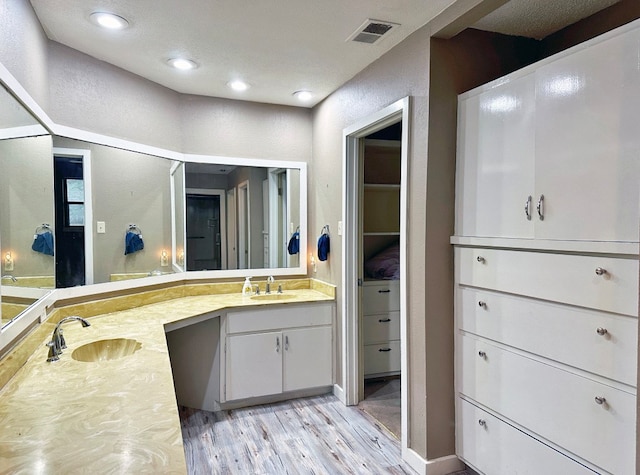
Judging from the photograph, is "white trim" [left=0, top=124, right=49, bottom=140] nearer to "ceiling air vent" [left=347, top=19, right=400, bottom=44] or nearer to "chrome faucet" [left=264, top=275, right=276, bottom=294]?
"ceiling air vent" [left=347, top=19, right=400, bottom=44]

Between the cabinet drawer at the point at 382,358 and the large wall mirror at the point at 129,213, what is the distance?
0.93 m

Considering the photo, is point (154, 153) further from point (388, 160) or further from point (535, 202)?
point (535, 202)

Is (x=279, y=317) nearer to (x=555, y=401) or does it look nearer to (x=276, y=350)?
(x=276, y=350)

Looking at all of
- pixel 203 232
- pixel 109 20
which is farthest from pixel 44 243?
pixel 203 232

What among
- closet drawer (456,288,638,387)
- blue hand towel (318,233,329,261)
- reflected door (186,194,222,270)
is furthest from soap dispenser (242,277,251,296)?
closet drawer (456,288,638,387)

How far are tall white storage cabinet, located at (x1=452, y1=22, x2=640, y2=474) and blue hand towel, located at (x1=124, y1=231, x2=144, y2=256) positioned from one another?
209 centimetres

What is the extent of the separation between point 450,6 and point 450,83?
14.3 inches

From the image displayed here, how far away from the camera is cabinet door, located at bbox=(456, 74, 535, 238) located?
181cm

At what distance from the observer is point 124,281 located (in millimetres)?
2758

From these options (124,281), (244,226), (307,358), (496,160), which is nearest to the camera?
(496,160)

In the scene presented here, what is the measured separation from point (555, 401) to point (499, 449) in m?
0.44

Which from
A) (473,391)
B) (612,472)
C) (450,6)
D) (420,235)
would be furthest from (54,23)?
(612,472)

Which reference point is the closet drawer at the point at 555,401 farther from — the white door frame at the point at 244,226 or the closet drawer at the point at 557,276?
the white door frame at the point at 244,226

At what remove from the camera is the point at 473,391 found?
6.85 feet
